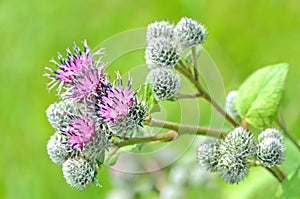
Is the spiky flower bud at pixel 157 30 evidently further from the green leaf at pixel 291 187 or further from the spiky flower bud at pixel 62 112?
the green leaf at pixel 291 187

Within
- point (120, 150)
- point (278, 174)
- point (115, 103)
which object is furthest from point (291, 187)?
point (115, 103)

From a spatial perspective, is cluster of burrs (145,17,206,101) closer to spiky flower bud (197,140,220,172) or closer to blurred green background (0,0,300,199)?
spiky flower bud (197,140,220,172)

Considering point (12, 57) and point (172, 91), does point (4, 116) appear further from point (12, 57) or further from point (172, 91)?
point (172, 91)

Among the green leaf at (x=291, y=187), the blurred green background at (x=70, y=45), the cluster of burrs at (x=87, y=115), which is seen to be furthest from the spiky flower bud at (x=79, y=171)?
the blurred green background at (x=70, y=45)

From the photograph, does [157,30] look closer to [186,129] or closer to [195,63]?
[195,63]

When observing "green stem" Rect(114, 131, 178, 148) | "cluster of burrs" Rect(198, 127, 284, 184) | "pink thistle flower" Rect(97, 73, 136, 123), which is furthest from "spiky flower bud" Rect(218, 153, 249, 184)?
"pink thistle flower" Rect(97, 73, 136, 123)

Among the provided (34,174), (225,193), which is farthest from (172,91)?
(34,174)
